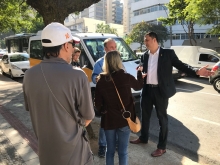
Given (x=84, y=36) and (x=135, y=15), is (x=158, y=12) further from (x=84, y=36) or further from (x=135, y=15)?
(x=84, y=36)

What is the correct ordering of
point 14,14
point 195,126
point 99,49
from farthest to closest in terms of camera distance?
point 14,14 < point 99,49 < point 195,126

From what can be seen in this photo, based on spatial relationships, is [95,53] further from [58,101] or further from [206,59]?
[206,59]

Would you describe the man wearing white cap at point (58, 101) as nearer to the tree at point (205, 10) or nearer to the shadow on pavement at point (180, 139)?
the shadow on pavement at point (180, 139)

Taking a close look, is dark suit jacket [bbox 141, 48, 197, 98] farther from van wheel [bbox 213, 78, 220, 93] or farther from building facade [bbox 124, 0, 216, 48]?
building facade [bbox 124, 0, 216, 48]

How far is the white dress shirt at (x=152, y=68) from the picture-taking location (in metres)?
3.51

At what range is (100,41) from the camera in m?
6.82

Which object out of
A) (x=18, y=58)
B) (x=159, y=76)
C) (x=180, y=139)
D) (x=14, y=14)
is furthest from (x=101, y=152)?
(x=14, y=14)

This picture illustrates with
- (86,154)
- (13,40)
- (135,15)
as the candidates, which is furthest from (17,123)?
(135,15)

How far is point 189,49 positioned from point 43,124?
13149 mm

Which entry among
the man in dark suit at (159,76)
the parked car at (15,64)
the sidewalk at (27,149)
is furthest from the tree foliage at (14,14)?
the man in dark suit at (159,76)

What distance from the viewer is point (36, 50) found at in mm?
8555

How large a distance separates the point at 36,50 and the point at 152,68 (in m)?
6.17

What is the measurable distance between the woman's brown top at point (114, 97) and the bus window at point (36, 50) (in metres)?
6.19

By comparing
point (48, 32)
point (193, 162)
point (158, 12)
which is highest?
point (158, 12)
